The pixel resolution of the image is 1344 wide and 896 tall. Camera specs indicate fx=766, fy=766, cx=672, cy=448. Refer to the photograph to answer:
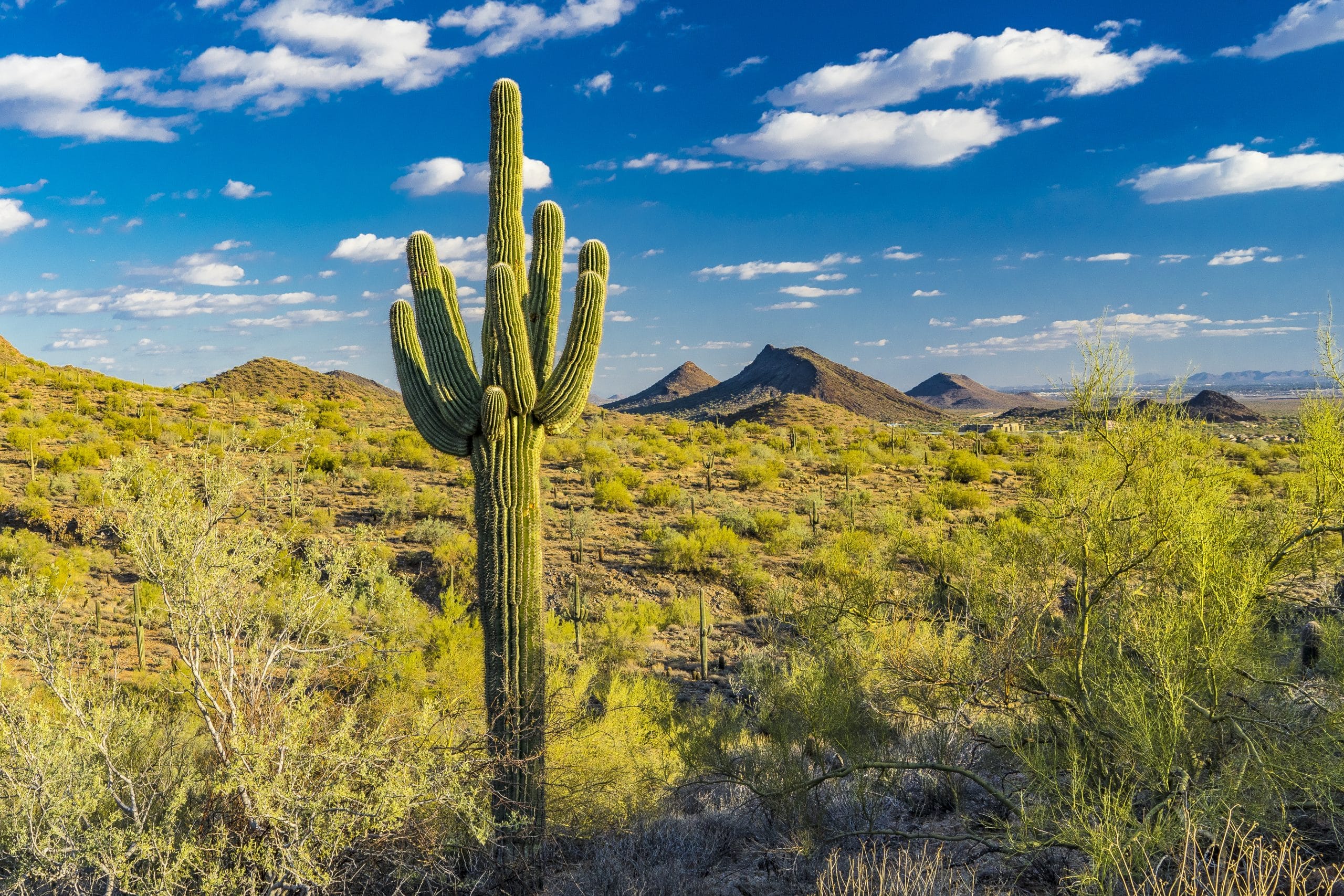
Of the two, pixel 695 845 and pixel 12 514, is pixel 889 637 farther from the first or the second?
pixel 12 514

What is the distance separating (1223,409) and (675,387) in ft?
201

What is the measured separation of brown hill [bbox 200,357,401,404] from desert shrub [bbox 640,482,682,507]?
2763 cm

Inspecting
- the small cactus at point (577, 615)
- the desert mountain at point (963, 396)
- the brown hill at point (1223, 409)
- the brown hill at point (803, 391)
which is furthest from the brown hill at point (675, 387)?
the small cactus at point (577, 615)

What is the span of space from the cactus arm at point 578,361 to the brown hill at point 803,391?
221ft

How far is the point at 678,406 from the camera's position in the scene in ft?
306

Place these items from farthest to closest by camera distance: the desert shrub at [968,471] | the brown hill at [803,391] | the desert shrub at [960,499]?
1. the brown hill at [803,391]
2. the desert shrub at [968,471]
3. the desert shrub at [960,499]

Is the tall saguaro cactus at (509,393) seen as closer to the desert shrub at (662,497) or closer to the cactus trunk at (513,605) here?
the cactus trunk at (513,605)

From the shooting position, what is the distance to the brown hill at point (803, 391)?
82.6m

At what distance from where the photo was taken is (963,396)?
138875 mm

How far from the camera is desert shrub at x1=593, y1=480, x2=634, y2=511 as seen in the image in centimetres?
2102

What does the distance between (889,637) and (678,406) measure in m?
83.9

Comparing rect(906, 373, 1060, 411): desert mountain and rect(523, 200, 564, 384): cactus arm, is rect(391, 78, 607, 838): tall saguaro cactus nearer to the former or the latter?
rect(523, 200, 564, 384): cactus arm

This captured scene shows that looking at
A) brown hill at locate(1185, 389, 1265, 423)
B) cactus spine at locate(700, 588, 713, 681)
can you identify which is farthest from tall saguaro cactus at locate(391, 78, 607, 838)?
brown hill at locate(1185, 389, 1265, 423)

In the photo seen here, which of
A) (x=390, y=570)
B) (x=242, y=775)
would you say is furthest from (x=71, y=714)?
(x=390, y=570)
